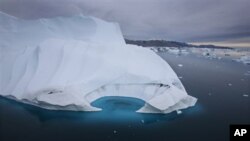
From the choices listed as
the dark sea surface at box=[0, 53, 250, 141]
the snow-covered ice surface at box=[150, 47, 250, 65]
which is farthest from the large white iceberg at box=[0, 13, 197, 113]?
the snow-covered ice surface at box=[150, 47, 250, 65]

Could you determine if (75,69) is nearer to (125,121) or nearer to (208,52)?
(125,121)

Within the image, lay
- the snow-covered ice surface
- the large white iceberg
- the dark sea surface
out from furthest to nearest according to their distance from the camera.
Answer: the snow-covered ice surface → the large white iceberg → the dark sea surface

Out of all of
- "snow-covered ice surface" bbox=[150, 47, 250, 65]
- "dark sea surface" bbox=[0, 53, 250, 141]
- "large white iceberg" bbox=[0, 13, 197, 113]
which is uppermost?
"snow-covered ice surface" bbox=[150, 47, 250, 65]

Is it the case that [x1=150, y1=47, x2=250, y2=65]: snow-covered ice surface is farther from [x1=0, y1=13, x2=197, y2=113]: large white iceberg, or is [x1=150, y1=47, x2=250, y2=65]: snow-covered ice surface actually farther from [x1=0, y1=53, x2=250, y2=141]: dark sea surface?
[x1=0, y1=53, x2=250, y2=141]: dark sea surface

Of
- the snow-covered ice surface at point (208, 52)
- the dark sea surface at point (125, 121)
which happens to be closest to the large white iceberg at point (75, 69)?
the dark sea surface at point (125, 121)

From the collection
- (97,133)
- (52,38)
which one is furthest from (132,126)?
(52,38)

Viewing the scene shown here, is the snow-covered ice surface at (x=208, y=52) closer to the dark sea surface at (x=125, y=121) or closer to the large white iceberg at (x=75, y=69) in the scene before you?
the large white iceberg at (x=75, y=69)
